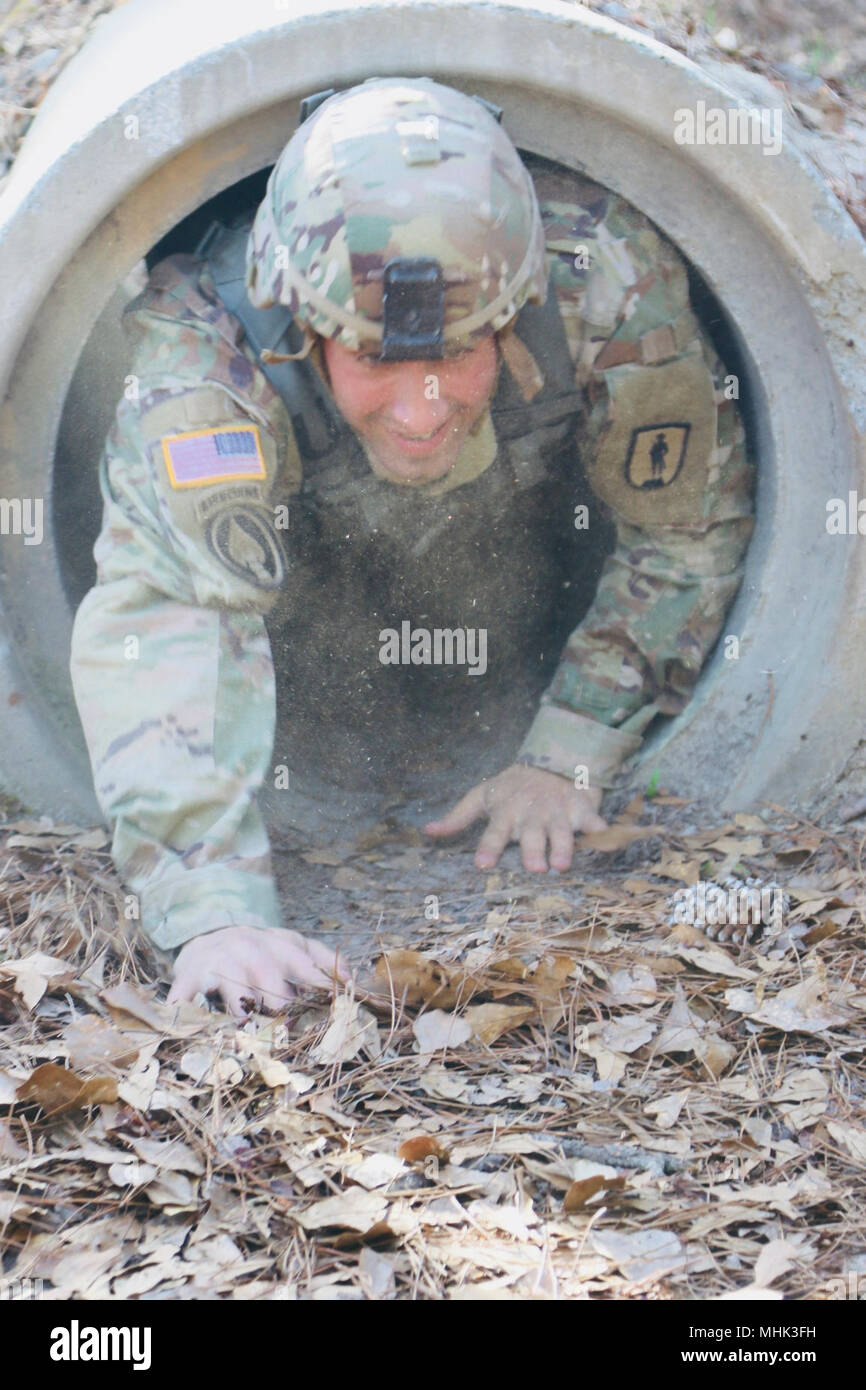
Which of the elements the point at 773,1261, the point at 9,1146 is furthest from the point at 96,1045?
the point at 773,1261

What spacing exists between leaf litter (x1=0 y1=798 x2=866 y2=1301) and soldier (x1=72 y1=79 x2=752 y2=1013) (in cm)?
15

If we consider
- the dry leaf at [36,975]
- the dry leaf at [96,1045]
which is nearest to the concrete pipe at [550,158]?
the dry leaf at [36,975]

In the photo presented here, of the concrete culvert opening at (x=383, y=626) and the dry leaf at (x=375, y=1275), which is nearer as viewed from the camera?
the dry leaf at (x=375, y=1275)

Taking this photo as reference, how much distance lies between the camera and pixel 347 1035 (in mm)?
1957

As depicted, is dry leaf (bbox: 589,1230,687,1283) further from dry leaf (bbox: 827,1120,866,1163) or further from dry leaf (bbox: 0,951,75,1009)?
dry leaf (bbox: 0,951,75,1009)

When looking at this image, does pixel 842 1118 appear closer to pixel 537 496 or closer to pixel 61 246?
pixel 537 496

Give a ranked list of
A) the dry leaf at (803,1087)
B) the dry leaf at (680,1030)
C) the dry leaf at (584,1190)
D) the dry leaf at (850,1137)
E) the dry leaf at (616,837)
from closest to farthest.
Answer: the dry leaf at (584,1190), the dry leaf at (850,1137), the dry leaf at (803,1087), the dry leaf at (680,1030), the dry leaf at (616,837)

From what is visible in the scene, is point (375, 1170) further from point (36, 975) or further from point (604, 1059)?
point (36, 975)

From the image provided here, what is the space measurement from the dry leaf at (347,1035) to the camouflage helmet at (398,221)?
3.01 ft

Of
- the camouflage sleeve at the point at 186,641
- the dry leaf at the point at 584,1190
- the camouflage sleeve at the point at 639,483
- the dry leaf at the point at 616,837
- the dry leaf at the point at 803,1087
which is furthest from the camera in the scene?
the dry leaf at the point at 616,837

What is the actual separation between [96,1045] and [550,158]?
157 cm

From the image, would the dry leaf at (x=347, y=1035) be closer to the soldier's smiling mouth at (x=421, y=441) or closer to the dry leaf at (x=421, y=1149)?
the dry leaf at (x=421, y=1149)

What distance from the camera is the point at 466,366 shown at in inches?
89.8

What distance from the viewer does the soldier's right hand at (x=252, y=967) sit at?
204 centimetres
